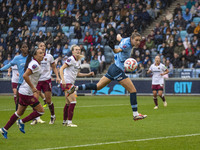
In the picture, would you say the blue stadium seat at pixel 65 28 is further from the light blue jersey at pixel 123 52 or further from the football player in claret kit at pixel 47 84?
the light blue jersey at pixel 123 52

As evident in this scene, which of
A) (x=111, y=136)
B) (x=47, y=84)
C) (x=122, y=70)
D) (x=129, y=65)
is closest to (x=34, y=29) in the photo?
(x=47, y=84)

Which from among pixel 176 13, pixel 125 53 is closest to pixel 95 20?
pixel 176 13

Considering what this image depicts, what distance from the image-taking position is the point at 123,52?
37.4ft

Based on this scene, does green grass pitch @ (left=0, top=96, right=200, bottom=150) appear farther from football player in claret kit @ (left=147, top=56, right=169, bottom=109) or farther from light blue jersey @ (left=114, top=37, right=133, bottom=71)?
football player in claret kit @ (left=147, top=56, right=169, bottom=109)

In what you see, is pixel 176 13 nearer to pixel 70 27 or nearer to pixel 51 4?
pixel 70 27

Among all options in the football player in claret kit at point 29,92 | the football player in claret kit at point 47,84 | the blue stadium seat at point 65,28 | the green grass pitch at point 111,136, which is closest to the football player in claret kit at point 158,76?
the green grass pitch at point 111,136

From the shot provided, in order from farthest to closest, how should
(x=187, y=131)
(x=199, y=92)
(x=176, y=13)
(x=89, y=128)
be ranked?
(x=176, y=13)
(x=199, y=92)
(x=89, y=128)
(x=187, y=131)

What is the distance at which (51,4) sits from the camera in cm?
3825

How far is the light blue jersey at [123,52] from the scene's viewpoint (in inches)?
442

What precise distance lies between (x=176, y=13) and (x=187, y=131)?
2067 cm

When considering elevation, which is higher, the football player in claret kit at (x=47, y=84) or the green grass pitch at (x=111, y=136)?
the football player in claret kit at (x=47, y=84)

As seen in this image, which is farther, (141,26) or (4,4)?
(4,4)

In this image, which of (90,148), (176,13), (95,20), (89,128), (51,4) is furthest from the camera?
(51,4)

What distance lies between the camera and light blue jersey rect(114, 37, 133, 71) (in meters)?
11.2
